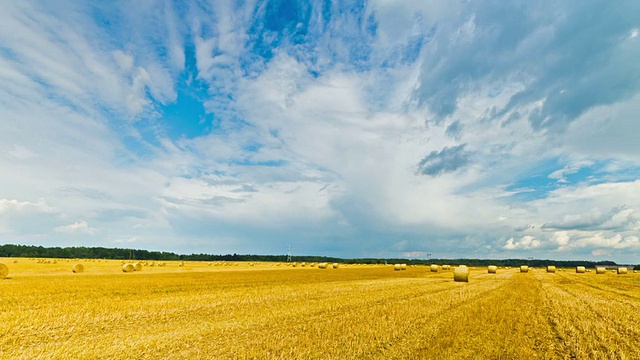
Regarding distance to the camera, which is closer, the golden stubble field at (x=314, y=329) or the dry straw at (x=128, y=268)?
the golden stubble field at (x=314, y=329)

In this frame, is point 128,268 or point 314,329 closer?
point 314,329

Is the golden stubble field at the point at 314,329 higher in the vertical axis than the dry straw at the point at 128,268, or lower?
lower

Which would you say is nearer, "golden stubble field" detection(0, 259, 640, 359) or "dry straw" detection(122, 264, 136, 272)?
"golden stubble field" detection(0, 259, 640, 359)

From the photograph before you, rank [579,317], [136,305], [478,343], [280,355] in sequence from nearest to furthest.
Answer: [280,355], [478,343], [579,317], [136,305]

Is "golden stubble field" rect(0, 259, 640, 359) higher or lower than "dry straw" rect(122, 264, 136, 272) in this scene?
lower

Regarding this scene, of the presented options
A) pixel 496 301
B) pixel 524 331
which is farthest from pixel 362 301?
pixel 524 331

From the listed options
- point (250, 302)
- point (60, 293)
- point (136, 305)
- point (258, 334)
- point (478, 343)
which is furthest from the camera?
point (60, 293)


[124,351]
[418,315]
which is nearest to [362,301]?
[418,315]

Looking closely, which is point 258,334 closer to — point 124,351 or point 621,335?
point 124,351

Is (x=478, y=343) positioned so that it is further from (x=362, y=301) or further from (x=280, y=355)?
(x=362, y=301)

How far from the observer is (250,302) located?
1597 cm

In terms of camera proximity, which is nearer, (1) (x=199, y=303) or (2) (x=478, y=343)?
(2) (x=478, y=343)

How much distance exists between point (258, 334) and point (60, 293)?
14.2 meters

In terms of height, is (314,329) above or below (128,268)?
below
